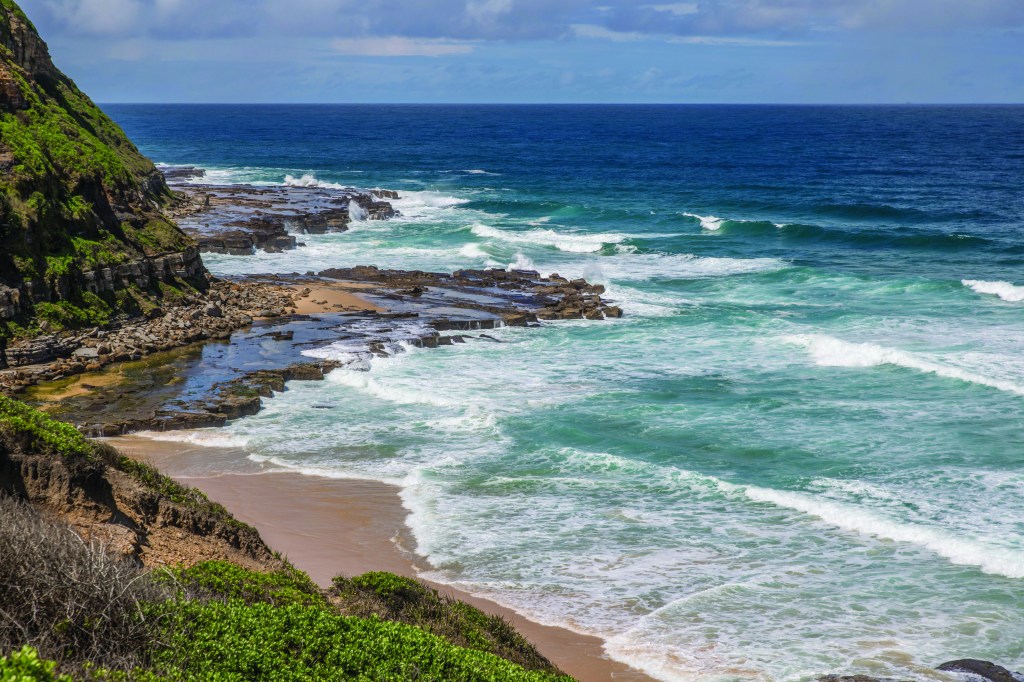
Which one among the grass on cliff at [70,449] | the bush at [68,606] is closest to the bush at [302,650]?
the bush at [68,606]

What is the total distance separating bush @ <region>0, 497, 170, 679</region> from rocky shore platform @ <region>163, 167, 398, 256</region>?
43.7 meters

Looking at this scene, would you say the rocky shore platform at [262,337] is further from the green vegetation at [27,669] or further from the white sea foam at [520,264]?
the green vegetation at [27,669]

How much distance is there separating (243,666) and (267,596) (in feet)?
8.38

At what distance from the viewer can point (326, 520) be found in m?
19.6

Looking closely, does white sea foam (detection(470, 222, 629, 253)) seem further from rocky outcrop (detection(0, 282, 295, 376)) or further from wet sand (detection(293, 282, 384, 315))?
rocky outcrop (detection(0, 282, 295, 376))

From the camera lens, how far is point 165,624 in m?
9.02

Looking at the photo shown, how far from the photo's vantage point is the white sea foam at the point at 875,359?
28984mm

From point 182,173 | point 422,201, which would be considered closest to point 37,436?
point 422,201

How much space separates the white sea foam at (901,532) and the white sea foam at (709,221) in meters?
45.1

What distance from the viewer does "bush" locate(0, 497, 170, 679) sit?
324 inches

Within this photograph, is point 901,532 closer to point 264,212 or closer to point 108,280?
point 108,280

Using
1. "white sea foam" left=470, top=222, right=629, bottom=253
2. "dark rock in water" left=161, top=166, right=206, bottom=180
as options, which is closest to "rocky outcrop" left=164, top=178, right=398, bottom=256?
"dark rock in water" left=161, top=166, right=206, bottom=180

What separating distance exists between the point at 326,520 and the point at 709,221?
5116 centimetres

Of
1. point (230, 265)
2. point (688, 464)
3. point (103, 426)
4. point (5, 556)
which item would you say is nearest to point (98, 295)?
point (103, 426)
